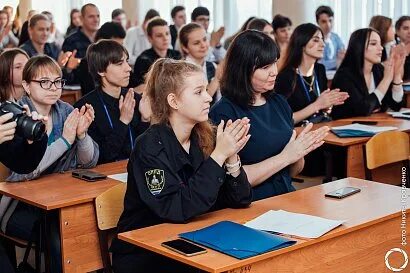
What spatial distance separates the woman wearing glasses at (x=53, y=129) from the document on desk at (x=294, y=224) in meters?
1.31

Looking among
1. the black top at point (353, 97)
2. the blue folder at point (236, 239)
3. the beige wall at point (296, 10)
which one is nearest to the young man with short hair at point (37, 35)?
the beige wall at point (296, 10)

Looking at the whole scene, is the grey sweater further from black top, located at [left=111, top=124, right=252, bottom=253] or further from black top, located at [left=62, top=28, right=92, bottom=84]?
black top, located at [left=62, top=28, right=92, bottom=84]

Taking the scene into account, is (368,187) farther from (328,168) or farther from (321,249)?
(328,168)

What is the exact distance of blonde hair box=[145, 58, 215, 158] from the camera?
2969 millimetres

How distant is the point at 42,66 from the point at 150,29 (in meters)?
3.53

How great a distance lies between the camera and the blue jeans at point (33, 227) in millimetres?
3447

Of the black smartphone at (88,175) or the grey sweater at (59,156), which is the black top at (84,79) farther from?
the black smartphone at (88,175)

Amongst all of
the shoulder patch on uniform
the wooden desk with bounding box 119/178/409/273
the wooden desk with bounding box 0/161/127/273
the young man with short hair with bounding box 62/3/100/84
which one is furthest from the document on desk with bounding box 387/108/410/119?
the young man with short hair with bounding box 62/3/100/84

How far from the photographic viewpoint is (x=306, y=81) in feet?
17.3

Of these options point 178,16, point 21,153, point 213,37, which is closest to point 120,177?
point 21,153

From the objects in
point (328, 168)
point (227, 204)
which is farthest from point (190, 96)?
point (328, 168)

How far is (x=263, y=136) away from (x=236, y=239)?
99 centimetres

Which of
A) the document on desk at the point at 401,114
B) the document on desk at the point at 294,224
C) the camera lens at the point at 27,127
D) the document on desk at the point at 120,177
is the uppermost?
the camera lens at the point at 27,127

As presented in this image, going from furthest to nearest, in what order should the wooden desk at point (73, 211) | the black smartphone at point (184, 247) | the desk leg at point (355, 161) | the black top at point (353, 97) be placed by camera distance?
the black top at point (353, 97)
the desk leg at point (355, 161)
the wooden desk at point (73, 211)
the black smartphone at point (184, 247)
